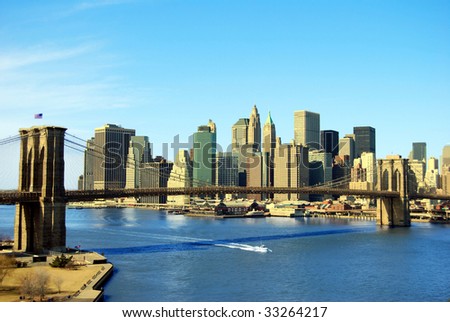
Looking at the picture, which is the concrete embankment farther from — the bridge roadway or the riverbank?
the bridge roadway

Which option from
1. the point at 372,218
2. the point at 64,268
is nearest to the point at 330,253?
the point at 64,268

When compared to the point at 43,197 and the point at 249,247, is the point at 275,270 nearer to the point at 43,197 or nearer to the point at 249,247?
the point at 249,247

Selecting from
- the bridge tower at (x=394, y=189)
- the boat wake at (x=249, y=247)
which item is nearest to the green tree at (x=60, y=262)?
the boat wake at (x=249, y=247)

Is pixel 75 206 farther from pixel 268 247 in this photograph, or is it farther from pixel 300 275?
pixel 300 275

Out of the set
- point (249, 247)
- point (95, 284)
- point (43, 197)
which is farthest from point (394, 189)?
point (95, 284)

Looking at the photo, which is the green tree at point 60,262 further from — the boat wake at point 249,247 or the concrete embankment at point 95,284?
the boat wake at point 249,247
